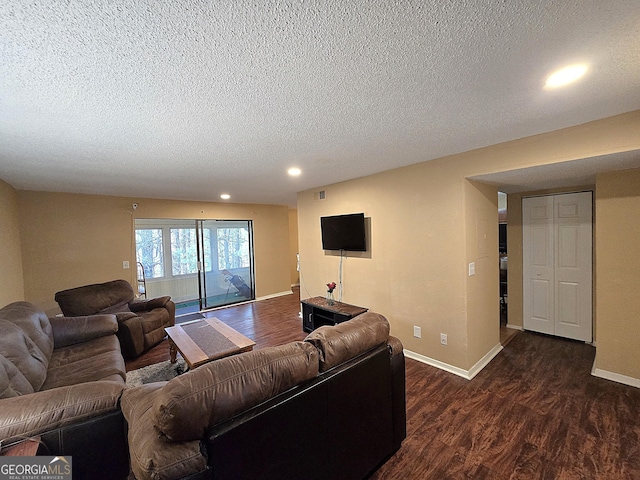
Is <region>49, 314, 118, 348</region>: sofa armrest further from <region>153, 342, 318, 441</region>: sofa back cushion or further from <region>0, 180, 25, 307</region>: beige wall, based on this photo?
<region>153, 342, 318, 441</region>: sofa back cushion

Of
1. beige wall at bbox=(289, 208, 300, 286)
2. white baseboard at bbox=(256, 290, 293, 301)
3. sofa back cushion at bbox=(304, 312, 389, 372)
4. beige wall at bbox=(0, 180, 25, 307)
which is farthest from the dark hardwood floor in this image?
beige wall at bbox=(289, 208, 300, 286)

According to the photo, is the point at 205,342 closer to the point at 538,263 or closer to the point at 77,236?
the point at 77,236

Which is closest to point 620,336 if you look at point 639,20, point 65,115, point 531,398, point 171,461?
point 531,398

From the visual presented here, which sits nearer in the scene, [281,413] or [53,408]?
[281,413]

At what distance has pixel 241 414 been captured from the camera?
3.72 feet

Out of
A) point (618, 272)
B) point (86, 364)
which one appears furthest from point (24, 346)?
point (618, 272)

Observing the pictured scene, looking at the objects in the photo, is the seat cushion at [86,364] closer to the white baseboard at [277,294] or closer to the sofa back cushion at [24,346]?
the sofa back cushion at [24,346]

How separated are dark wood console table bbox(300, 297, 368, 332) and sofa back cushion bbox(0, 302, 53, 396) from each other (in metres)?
2.91

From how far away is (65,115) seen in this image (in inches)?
67.2

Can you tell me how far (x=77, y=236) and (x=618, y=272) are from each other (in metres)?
7.29

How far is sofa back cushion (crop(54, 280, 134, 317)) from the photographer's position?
3627 millimetres

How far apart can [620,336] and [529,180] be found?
1761mm

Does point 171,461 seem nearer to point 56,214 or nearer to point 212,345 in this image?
point 212,345

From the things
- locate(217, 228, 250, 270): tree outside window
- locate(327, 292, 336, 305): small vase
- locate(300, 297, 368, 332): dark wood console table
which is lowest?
locate(300, 297, 368, 332): dark wood console table
